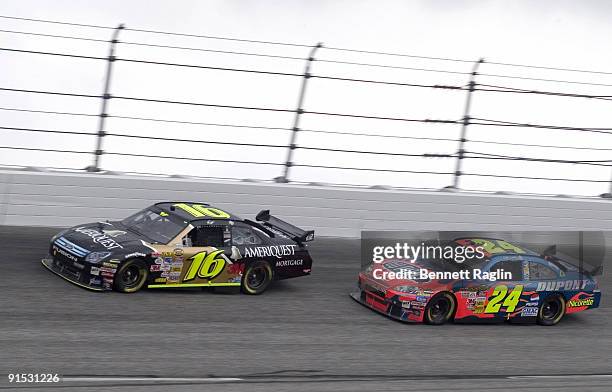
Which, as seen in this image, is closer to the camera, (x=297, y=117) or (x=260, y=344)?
(x=260, y=344)

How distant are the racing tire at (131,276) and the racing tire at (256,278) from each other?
56.9 inches

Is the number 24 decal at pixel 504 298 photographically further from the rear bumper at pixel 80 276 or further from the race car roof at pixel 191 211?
the rear bumper at pixel 80 276

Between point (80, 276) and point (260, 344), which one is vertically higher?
point (80, 276)

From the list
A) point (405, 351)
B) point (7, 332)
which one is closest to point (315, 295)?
point (405, 351)

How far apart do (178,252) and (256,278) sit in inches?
50.9

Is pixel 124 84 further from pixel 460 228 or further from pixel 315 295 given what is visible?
pixel 315 295

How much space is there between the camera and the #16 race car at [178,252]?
36.4ft

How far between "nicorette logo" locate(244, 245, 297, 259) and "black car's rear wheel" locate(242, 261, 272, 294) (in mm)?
137

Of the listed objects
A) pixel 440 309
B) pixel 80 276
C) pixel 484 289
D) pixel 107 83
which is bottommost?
pixel 80 276

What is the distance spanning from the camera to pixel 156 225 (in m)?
12.0
